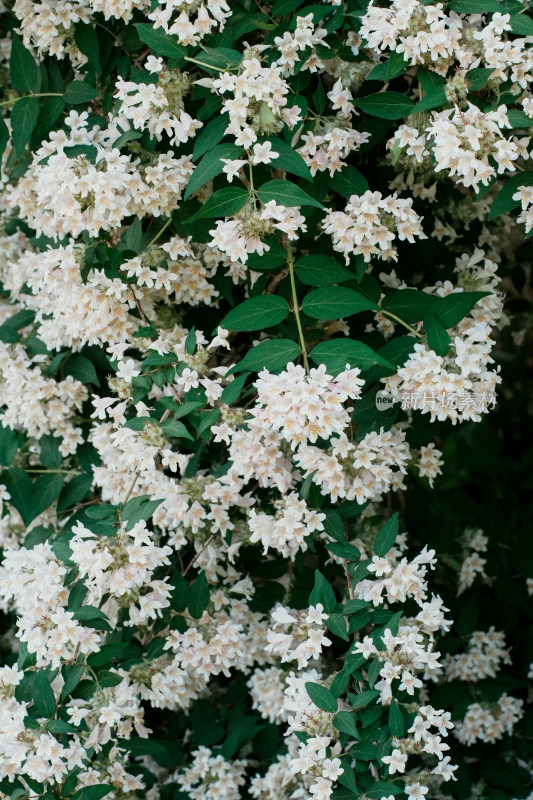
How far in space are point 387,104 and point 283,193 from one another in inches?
12.5

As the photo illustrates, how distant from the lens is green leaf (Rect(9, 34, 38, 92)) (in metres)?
2.15

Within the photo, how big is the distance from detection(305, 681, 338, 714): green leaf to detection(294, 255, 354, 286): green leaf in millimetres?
825

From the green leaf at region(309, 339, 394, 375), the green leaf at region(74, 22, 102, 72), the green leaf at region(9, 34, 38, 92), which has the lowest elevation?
the green leaf at region(309, 339, 394, 375)

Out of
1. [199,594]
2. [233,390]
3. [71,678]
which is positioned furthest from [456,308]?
[71,678]

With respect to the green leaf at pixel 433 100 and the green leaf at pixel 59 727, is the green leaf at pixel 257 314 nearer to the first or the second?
the green leaf at pixel 433 100

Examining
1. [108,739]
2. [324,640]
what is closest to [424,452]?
[324,640]

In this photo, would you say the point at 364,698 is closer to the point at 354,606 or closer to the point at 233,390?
the point at 354,606

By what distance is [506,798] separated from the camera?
7.91ft

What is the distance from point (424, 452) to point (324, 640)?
59 centimetres

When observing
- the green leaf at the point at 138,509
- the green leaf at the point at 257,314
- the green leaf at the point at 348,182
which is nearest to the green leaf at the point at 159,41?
the green leaf at the point at 348,182

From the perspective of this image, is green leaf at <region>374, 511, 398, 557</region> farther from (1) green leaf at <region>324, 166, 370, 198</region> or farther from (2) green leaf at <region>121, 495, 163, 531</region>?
(1) green leaf at <region>324, 166, 370, 198</region>

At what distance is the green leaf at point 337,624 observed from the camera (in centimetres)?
173

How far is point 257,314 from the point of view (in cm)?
178

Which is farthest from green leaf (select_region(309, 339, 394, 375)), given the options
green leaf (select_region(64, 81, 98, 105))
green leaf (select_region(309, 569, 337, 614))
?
green leaf (select_region(64, 81, 98, 105))
